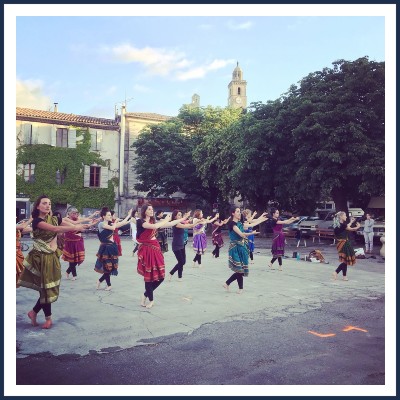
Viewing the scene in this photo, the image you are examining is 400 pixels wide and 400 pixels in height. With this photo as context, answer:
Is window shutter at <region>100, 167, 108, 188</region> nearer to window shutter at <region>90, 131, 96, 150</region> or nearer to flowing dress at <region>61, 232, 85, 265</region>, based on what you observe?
window shutter at <region>90, 131, 96, 150</region>

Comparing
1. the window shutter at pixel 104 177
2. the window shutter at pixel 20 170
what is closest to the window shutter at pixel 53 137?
the window shutter at pixel 20 170

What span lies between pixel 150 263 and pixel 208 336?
1.89 meters


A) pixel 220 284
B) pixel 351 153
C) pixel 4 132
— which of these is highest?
pixel 351 153

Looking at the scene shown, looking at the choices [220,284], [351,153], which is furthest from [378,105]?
Answer: [220,284]

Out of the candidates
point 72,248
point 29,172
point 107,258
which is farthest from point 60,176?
point 107,258

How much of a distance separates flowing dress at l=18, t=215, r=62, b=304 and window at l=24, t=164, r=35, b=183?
88.5 feet

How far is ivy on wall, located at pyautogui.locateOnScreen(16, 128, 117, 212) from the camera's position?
1206 inches

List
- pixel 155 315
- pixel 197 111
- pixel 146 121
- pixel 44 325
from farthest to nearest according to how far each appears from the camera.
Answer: pixel 146 121
pixel 197 111
pixel 155 315
pixel 44 325

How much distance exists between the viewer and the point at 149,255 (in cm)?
688

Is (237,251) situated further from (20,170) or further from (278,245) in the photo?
(20,170)

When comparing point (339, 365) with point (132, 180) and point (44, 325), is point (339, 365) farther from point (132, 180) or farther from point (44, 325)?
point (132, 180)

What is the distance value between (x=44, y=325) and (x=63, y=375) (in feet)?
5.96

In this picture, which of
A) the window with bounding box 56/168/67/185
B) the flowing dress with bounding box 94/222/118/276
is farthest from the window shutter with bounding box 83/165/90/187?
the flowing dress with bounding box 94/222/118/276

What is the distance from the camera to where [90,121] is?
3347 centimetres
